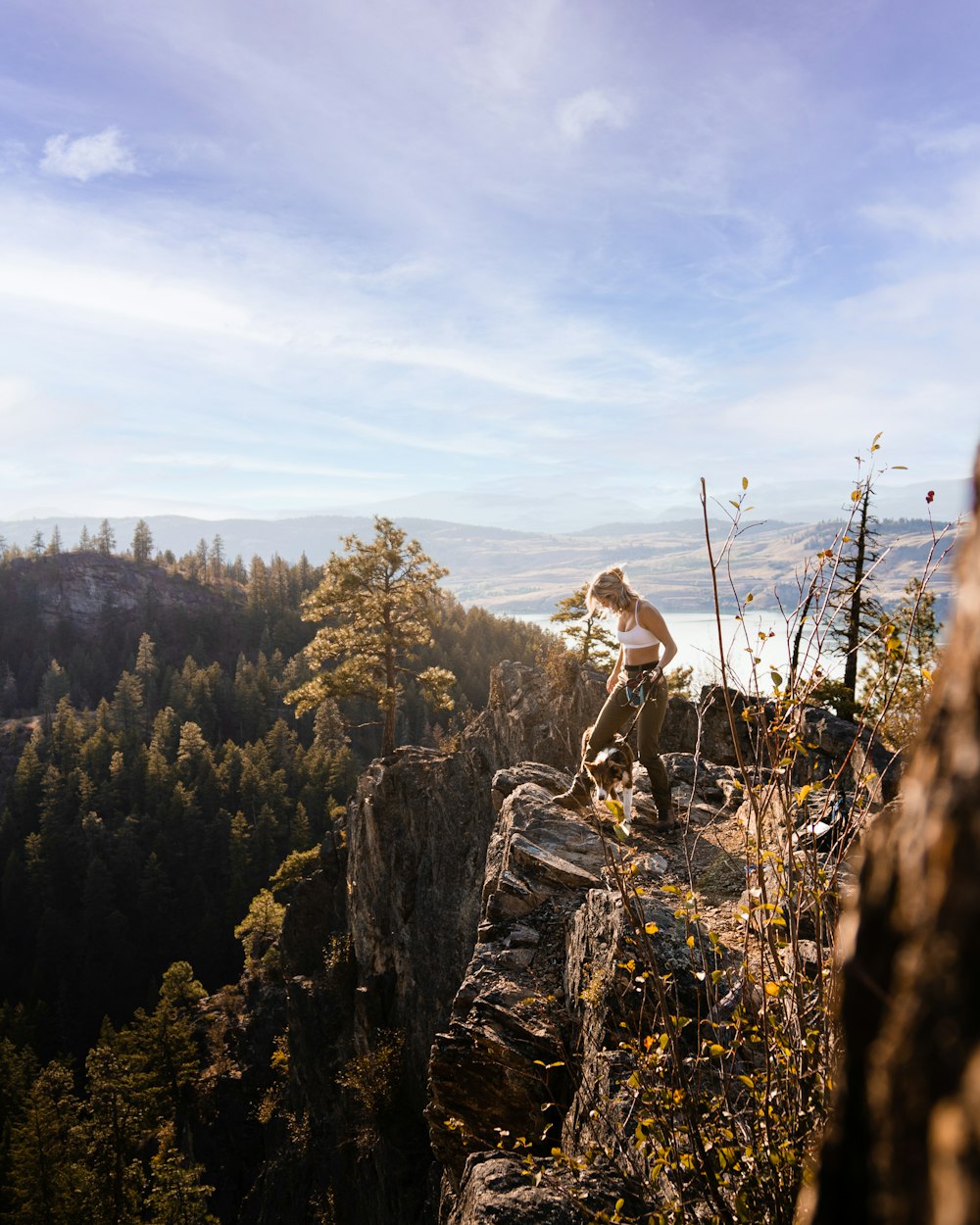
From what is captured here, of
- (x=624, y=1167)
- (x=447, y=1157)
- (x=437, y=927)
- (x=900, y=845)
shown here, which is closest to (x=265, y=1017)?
(x=437, y=927)

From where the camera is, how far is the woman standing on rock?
21.3ft

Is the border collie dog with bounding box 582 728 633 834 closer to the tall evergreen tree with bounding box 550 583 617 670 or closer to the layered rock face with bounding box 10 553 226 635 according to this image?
the tall evergreen tree with bounding box 550 583 617 670

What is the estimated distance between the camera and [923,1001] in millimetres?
780

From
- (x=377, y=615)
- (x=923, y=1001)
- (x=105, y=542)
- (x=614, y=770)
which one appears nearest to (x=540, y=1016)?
(x=614, y=770)

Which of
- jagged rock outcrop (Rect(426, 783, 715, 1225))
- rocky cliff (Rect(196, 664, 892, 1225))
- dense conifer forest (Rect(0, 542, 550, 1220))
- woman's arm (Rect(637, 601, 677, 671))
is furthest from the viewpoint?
dense conifer forest (Rect(0, 542, 550, 1220))

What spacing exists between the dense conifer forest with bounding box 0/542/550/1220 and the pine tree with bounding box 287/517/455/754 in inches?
564

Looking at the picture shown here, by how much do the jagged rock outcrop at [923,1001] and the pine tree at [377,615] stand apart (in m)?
19.8

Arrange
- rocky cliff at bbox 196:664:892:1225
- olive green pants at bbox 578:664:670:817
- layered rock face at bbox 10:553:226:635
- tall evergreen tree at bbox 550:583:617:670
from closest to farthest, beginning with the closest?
rocky cliff at bbox 196:664:892:1225 < olive green pants at bbox 578:664:670:817 < tall evergreen tree at bbox 550:583:617:670 < layered rock face at bbox 10:553:226:635

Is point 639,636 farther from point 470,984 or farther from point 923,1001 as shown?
point 923,1001

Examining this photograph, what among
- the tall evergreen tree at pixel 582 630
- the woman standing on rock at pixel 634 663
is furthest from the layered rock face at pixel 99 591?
the woman standing on rock at pixel 634 663

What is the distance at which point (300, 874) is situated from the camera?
51.8m

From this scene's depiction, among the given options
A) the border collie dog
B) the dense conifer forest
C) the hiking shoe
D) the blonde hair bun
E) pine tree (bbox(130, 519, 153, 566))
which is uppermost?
pine tree (bbox(130, 519, 153, 566))

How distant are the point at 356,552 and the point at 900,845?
69.4 ft

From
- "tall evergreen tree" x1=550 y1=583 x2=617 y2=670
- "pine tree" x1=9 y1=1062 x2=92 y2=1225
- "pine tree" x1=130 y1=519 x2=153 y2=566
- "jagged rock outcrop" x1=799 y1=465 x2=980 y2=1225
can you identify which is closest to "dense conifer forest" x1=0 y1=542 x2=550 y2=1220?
"pine tree" x1=9 y1=1062 x2=92 y2=1225
